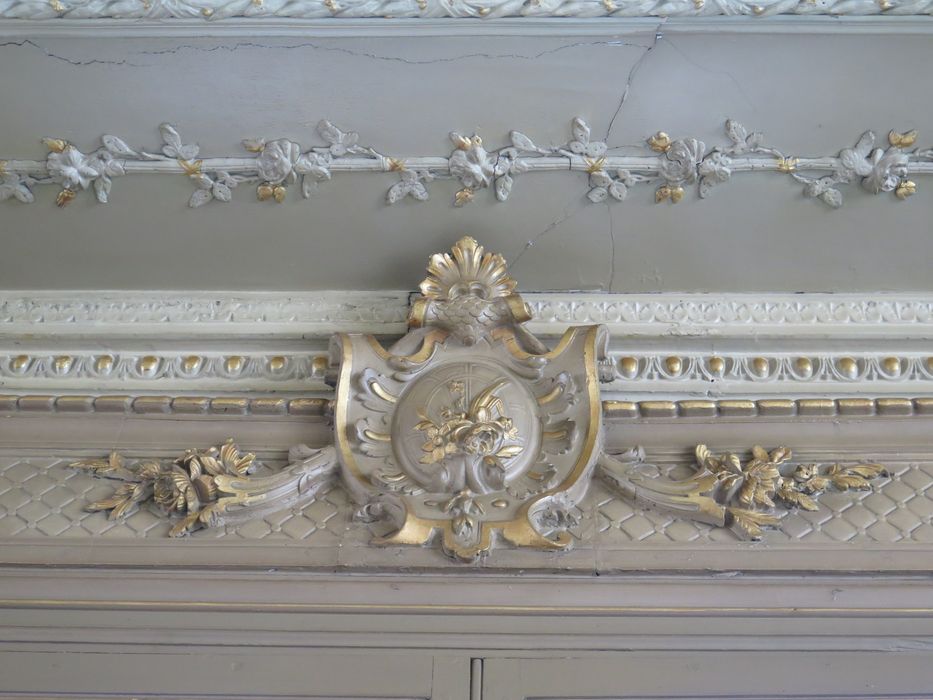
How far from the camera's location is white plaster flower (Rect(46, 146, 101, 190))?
5.73ft

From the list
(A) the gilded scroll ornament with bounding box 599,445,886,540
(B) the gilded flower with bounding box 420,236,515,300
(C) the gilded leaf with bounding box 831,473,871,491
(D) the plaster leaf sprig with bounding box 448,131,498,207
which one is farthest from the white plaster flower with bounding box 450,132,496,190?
(C) the gilded leaf with bounding box 831,473,871,491

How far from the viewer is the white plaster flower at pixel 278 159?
172 centimetres

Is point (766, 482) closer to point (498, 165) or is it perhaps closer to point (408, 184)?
point (498, 165)

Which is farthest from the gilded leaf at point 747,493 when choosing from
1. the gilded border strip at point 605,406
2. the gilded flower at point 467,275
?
A: the gilded flower at point 467,275

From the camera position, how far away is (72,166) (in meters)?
1.75

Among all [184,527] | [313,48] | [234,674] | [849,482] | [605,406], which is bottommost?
[234,674]

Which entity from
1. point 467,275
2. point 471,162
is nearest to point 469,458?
point 467,275

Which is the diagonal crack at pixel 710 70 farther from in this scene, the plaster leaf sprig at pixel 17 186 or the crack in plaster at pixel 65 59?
the plaster leaf sprig at pixel 17 186

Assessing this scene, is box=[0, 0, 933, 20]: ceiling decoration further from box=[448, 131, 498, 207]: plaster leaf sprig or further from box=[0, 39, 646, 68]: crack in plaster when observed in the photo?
box=[448, 131, 498, 207]: plaster leaf sprig

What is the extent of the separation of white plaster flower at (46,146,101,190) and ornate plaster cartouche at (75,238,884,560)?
1.81 ft

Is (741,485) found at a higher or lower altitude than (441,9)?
lower

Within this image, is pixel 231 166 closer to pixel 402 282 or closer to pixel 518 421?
pixel 402 282

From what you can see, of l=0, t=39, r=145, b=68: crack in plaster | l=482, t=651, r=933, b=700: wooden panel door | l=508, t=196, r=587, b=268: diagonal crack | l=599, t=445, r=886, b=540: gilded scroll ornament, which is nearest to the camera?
l=482, t=651, r=933, b=700: wooden panel door

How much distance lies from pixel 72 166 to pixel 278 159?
41 cm
